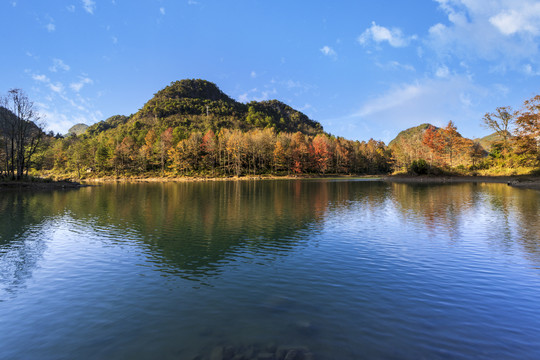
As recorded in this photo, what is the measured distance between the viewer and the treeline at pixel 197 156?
121 meters

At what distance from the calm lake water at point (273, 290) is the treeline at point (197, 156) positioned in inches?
3963

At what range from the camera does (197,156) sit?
123 m

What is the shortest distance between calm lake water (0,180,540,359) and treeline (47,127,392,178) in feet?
330

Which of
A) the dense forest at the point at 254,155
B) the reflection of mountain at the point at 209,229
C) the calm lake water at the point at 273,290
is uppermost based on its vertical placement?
the dense forest at the point at 254,155

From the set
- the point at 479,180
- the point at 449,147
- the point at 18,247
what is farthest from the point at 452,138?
the point at 18,247

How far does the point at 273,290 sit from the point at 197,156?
118 m

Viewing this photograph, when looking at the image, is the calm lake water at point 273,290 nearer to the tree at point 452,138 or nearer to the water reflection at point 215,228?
the water reflection at point 215,228

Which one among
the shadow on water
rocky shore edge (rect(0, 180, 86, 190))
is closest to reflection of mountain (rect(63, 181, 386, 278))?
the shadow on water

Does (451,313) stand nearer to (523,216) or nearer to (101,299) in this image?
(101,299)

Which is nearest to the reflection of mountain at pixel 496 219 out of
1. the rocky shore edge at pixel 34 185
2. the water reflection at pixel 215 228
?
the water reflection at pixel 215 228

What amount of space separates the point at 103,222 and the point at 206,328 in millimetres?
21395

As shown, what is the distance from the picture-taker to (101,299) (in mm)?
10250

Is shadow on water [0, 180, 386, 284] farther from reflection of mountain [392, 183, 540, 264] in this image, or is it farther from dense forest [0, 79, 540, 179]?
dense forest [0, 79, 540, 179]

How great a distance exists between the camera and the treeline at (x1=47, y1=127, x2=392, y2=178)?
120750mm
